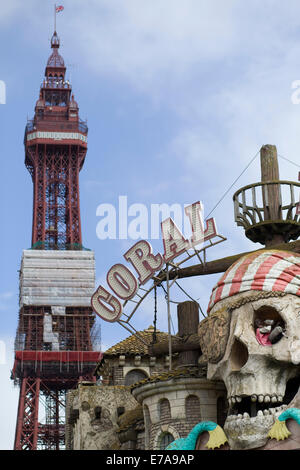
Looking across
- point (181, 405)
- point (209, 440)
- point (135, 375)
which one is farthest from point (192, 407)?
point (135, 375)

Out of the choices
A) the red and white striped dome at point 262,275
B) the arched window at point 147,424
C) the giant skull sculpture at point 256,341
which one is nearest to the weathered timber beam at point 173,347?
the arched window at point 147,424

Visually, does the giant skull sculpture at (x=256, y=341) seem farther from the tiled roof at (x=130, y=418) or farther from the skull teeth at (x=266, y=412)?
the tiled roof at (x=130, y=418)

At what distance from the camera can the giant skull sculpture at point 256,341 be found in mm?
35188

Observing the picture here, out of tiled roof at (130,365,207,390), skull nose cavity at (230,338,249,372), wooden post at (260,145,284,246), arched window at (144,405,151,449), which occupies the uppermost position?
wooden post at (260,145,284,246)

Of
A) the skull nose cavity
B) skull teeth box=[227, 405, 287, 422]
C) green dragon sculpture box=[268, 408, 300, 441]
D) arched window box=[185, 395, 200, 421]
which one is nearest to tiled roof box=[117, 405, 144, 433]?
arched window box=[185, 395, 200, 421]

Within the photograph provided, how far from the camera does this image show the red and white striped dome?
3709 cm

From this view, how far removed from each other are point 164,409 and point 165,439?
1.17 metres

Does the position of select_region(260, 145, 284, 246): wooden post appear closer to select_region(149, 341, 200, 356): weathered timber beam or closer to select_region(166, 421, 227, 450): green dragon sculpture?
select_region(149, 341, 200, 356): weathered timber beam

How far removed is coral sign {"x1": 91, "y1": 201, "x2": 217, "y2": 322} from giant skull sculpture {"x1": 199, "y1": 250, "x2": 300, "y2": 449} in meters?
6.00

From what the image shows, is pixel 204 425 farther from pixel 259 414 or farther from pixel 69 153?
pixel 69 153

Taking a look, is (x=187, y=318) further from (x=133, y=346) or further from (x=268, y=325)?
(x=268, y=325)

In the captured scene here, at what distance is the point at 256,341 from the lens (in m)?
35.7

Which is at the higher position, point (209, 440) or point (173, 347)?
Answer: point (173, 347)
